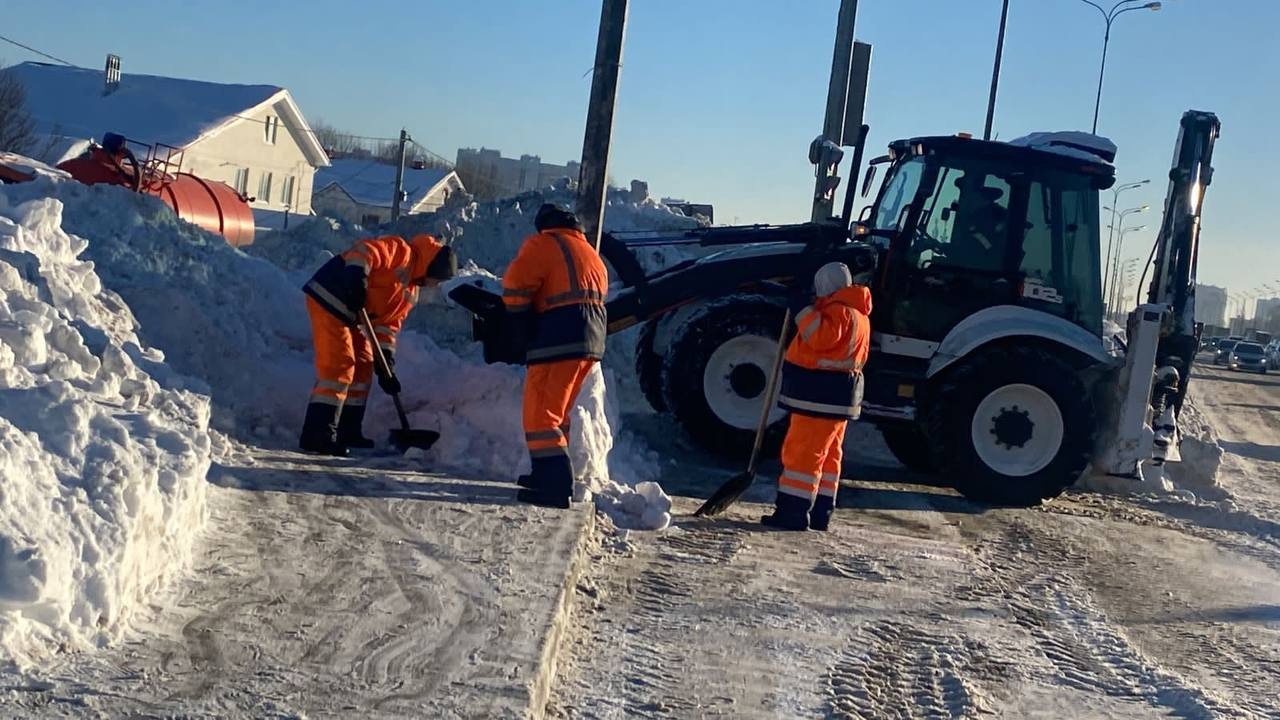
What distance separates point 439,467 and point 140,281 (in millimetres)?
2666

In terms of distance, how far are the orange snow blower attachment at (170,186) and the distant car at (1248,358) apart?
49.1 m

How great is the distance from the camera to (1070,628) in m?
6.91

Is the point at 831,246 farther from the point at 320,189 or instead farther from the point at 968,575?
the point at 320,189

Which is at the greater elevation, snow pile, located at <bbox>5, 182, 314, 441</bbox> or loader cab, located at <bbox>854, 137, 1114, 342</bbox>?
loader cab, located at <bbox>854, 137, 1114, 342</bbox>

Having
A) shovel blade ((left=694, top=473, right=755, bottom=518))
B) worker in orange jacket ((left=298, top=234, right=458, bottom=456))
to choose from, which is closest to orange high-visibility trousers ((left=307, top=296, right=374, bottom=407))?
worker in orange jacket ((left=298, top=234, right=458, bottom=456))

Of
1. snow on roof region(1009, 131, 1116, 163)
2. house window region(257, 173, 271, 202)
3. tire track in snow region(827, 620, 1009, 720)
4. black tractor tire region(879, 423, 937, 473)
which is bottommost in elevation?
tire track in snow region(827, 620, 1009, 720)

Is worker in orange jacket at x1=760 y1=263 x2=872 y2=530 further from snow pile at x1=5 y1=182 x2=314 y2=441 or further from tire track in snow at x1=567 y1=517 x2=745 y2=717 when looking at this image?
snow pile at x1=5 y1=182 x2=314 y2=441

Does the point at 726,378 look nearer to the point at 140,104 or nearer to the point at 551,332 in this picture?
the point at 551,332

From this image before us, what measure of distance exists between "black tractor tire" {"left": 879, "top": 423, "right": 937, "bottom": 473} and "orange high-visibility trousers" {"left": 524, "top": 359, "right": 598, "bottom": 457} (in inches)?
178

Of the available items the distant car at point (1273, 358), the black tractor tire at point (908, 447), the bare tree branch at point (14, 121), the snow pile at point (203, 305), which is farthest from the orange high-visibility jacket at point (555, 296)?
the distant car at point (1273, 358)

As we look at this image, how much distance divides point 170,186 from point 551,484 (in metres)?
13.0

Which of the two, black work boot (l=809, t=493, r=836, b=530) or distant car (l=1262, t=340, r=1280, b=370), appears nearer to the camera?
black work boot (l=809, t=493, r=836, b=530)

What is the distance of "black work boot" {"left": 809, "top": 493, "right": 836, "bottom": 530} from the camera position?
8617 mm

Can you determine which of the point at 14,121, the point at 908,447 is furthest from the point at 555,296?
the point at 14,121
